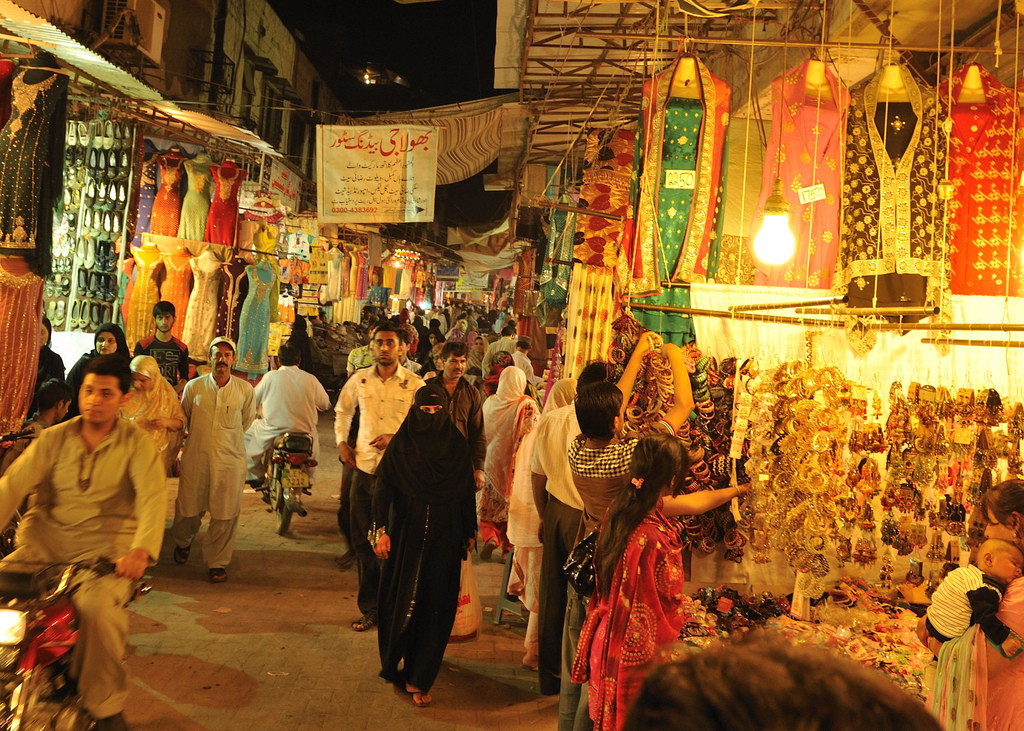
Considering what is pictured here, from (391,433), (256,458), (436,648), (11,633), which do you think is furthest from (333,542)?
(11,633)

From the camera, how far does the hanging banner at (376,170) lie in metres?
9.08

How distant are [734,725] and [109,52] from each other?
11250mm

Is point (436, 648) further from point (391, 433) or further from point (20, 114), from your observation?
point (20, 114)

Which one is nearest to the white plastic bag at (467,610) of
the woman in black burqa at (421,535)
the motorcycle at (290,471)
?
the woman in black burqa at (421,535)

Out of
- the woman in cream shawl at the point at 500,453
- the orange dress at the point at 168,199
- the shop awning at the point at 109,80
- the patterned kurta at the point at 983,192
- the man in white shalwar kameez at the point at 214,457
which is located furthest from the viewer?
the orange dress at the point at 168,199

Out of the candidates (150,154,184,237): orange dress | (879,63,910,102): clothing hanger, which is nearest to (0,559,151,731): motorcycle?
(879,63,910,102): clothing hanger

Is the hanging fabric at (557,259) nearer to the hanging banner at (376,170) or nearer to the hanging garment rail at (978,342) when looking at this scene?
the hanging banner at (376,170)

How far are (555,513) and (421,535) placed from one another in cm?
79

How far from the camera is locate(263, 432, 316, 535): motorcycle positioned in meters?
7.99

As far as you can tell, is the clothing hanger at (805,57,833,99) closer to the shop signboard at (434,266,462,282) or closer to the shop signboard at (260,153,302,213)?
the shop signboard at (260,153,302,213)

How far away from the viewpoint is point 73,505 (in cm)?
352

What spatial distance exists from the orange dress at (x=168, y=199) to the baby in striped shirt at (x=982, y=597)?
8.52 meters

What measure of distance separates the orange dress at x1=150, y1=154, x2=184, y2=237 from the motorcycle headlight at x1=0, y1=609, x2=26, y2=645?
7.01 metres

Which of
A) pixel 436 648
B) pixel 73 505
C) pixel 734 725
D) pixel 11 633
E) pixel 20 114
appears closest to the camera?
pixel 734 725
